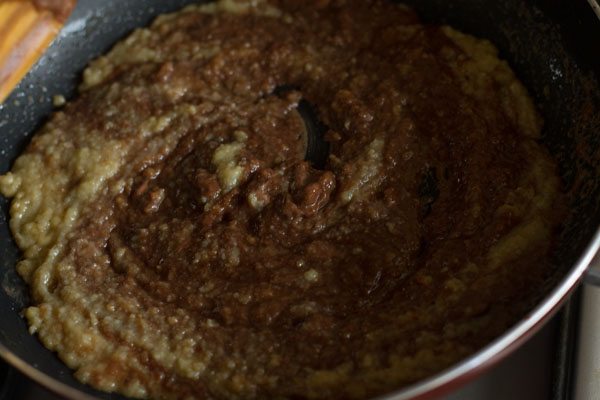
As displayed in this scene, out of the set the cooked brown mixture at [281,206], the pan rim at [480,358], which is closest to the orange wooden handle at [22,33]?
the cooked brown mixture at [281,206]

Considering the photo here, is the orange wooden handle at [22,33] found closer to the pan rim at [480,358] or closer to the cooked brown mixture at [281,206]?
the cooked brown mixture at [281,206]

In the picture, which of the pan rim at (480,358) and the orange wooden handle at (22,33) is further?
the orange wooden handle at (22,33)

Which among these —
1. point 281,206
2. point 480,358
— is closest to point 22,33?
point 281,206

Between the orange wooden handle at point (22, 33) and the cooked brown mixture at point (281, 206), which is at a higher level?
the orange wooden handle at point (22, 33)

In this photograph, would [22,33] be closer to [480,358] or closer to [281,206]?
[281,206]

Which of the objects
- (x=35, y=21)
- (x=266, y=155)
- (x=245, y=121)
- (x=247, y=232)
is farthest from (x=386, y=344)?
(x=35, y=21)

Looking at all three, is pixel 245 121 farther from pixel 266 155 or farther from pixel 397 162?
pixel 397 162

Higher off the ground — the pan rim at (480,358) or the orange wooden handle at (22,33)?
the orange wooden handle at (22,33)
